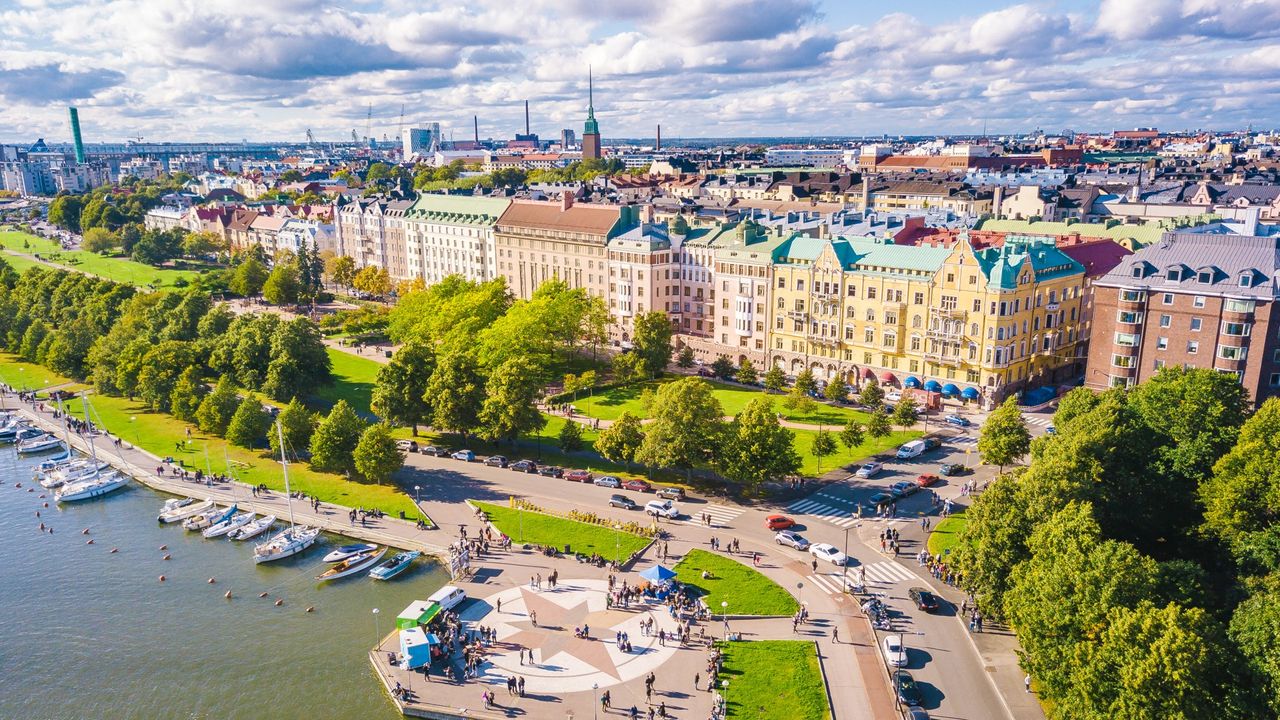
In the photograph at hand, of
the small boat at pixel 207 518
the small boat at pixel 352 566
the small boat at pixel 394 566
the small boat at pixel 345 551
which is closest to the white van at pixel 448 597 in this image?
the small boat at pixel 394 566

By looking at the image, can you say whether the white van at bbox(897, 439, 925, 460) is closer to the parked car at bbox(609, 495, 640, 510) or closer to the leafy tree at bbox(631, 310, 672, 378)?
the parked car at bbox(609, 495, 640, 510)

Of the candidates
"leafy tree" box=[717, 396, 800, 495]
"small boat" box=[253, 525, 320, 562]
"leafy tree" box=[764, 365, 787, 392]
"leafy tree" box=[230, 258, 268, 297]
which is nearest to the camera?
"small boat" box=[253, 525, 320, 562]

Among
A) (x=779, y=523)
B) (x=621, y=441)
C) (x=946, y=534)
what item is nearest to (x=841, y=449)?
(x=946, y=534)

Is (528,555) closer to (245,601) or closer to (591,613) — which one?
(591,613)

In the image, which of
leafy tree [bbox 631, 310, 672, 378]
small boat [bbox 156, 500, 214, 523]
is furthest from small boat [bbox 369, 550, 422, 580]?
leafy tree [bbox 631, 310, 672, 378]

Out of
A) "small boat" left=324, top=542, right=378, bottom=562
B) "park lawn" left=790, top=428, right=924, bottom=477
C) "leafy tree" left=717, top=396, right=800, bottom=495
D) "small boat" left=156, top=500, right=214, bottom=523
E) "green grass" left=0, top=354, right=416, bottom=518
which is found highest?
"leafy tree" left=717, top=396, right=800, bottom=495

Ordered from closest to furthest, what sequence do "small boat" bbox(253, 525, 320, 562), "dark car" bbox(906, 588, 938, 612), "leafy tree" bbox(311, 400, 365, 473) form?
"dark car" bbox(906, 588, 938, 612)
"small boat" bbox(253, 525, 320, 562)
"leafy tree" bbox(311, 400, 365, 473)
